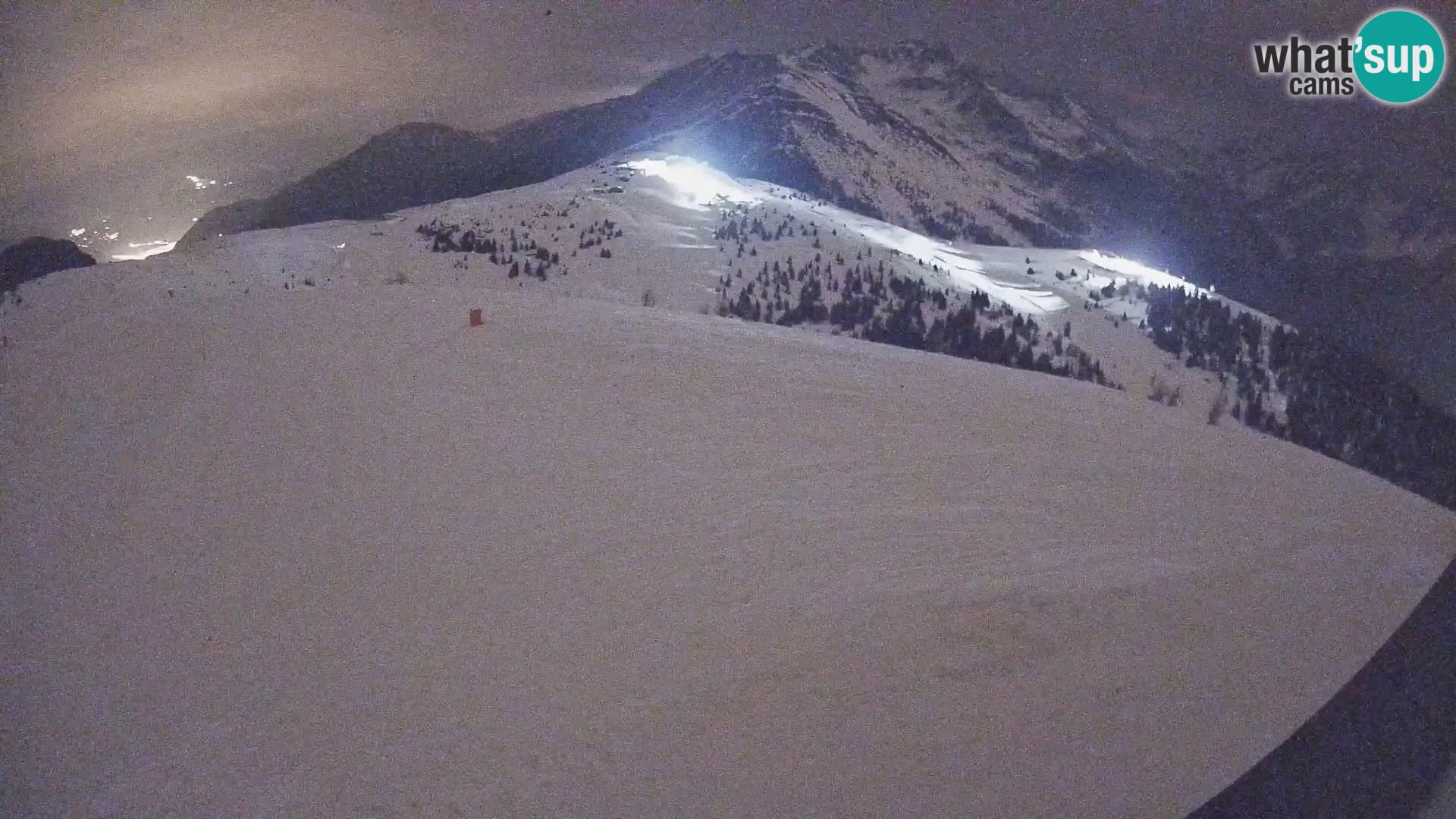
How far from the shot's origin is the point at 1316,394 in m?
30.5

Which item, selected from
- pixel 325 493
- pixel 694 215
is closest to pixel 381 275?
pixel 325 493

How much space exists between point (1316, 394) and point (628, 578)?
107 feet

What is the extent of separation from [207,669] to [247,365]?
4.81 metres

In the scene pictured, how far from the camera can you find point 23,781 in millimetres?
3811

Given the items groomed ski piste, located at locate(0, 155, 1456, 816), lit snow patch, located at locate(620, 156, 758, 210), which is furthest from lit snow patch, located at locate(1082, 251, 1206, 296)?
groomed ski piste, located at locate(0, 155, 1456, 816)

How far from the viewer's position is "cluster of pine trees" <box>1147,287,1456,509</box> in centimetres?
1440

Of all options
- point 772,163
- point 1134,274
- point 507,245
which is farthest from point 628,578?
point 772,163

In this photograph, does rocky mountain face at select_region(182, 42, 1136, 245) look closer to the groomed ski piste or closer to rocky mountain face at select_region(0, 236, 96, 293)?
rocky mountain face at select_region(0, 236, 96, 293)

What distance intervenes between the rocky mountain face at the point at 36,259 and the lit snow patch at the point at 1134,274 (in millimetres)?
44041

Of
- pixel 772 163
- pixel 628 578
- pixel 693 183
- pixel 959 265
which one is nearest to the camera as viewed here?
pixel 628 578

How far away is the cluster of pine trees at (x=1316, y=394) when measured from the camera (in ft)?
47.2

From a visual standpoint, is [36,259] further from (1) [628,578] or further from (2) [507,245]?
(1) [628,578]

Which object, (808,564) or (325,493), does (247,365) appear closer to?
(325,493)

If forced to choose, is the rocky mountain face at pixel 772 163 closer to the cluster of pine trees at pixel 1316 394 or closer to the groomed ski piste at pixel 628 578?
the cluster of pine trees at pixel 1316 394
